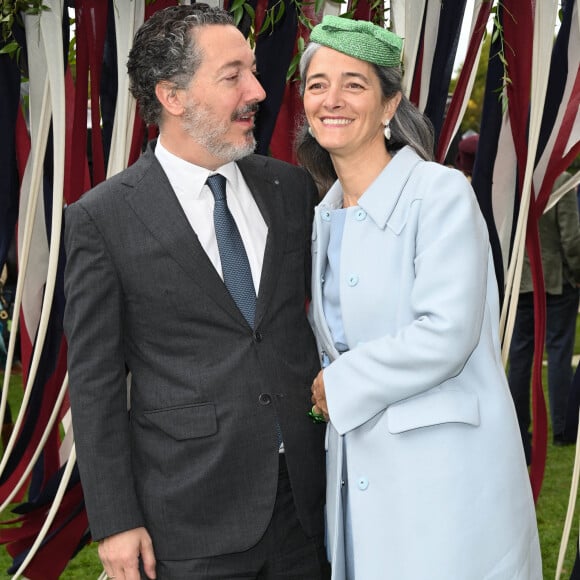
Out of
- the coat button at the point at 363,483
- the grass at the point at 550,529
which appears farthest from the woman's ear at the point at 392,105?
the grass at the point at 550,529

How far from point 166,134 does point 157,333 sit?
0.46m

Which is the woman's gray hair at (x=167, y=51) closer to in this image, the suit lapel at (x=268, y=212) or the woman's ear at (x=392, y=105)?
the suit lapel at (x=268, y=212)

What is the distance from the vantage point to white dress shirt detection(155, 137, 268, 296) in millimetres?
2162

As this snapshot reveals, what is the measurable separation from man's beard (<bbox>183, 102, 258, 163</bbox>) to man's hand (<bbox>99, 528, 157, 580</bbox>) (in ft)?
2.60

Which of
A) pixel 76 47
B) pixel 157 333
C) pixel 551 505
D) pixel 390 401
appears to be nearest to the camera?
pixel 390 401

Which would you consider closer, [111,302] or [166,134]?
[111,302]

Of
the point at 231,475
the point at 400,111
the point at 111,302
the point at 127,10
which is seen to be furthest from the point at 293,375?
the point at 127,10

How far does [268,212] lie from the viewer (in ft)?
7.32

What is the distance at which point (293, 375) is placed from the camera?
2154 millimetres

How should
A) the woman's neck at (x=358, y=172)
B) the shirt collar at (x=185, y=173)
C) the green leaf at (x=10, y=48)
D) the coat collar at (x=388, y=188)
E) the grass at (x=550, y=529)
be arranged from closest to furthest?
the coat collar at (x=388, y=188), the woman's neck at (x=358, y=172), the shirt collar at (x=185, y=173), the green leaf at (x=10, y=48), the grass at (x=550, y=529)

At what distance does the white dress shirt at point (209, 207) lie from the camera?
85.1 inches

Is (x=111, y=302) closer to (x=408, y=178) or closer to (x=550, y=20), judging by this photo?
(x=408, y=178)

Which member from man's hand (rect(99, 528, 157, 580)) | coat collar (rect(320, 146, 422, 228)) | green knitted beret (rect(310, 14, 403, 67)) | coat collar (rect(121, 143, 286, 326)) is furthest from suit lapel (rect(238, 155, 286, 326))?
man's hand (rect(99, 528, 157, 580))

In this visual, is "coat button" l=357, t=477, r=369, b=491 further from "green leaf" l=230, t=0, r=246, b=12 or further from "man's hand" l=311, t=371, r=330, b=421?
"green leaf" l=230, t=0, r=246, b=12
